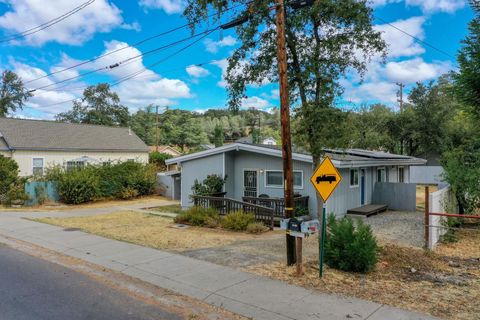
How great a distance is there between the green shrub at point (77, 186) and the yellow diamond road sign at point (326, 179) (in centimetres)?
1634

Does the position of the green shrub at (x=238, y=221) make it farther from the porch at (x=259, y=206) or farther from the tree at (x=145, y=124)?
the tree at (x=145, y=124)

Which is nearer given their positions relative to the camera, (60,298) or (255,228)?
(60,298)

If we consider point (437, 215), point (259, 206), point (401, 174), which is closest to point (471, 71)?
point (437, 215)

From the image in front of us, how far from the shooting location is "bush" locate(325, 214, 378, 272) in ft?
22.7

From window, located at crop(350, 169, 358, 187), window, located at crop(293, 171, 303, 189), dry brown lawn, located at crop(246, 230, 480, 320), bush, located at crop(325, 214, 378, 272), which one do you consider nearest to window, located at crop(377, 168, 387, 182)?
window, located at crop(350, 169, 358, 187)

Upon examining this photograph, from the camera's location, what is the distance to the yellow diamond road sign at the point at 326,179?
260 inches

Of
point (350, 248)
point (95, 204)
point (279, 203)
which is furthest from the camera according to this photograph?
point (95, 204)

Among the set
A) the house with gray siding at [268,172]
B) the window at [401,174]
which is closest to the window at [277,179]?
the house with gray siding at [268,172]

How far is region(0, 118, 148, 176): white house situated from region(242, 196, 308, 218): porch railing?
15858 mm

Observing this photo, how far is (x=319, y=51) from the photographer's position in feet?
34.0

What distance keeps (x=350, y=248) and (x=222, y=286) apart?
2.64 meters

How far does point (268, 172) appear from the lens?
15.9m

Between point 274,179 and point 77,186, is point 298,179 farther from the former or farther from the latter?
point 77,186

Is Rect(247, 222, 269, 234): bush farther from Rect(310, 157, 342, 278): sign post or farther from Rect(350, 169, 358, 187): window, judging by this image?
Rect(350, 169, 358, 187): window
